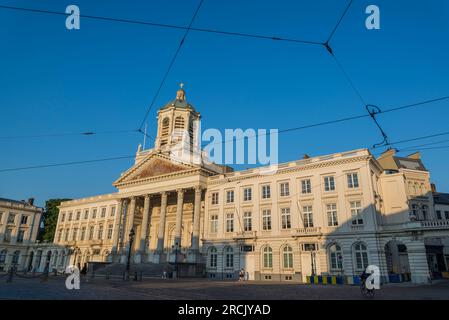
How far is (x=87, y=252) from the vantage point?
59.5 metres

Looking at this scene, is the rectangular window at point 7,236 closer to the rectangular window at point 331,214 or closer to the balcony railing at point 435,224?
the rectangular window at point 331,214

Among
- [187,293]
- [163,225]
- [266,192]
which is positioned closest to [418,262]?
[266,192]

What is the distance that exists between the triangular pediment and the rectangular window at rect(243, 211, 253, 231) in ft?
31.9

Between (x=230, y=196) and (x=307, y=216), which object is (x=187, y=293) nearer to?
(x=307, y=216)

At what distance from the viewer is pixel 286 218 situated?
39.3 metres

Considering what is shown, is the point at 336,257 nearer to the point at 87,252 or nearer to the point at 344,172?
the point at 344,172

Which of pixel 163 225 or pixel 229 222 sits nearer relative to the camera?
pixel 229 222

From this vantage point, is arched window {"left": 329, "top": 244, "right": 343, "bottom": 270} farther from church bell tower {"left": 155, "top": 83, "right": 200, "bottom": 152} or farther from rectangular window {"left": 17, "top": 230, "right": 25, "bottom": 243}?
rectangular window {"left": 17, "top": 230, "right": 25, "bottom": 243}

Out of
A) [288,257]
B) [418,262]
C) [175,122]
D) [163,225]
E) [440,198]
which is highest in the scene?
[175,122]

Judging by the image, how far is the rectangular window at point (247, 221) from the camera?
41.8m

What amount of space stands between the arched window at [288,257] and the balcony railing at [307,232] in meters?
2.07

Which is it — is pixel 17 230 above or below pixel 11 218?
below

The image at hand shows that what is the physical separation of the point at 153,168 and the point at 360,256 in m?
31.6

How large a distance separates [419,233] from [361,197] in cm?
633
